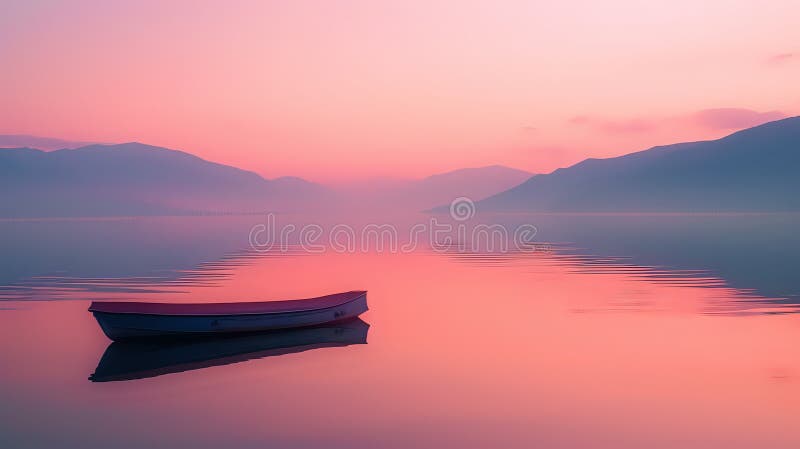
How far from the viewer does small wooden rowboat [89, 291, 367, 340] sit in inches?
1067

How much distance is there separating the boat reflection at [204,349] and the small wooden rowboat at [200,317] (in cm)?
39

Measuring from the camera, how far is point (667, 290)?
42188mm

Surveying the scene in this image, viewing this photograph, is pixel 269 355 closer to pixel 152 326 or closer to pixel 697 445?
pixel 152 326

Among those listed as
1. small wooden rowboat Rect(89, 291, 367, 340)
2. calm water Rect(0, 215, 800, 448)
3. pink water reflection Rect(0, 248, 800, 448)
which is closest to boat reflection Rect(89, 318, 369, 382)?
calm water Rect(0, 215, 800, 448)

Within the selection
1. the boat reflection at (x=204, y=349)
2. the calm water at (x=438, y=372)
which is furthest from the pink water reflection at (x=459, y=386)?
the boat reflection at (x=204, y=349)

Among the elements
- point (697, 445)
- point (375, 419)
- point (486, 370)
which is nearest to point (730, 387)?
point (697, 445)

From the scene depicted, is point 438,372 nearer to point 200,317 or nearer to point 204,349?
point 204,349

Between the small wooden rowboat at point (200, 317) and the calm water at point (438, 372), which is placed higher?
the small wooden rowboat at point (200, 317)

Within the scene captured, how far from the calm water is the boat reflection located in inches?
6.2

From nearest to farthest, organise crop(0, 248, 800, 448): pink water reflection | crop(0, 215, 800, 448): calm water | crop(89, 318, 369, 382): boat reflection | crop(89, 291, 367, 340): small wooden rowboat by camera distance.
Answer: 1. crop(0, 248, 800, 448): pink water reflection
2. crop(0, 215, 800, 448): calm water
3. crop(89, 318, 369, 382): boat reflection
4. crop(89, 291, 367, 340): small wooden rowboat

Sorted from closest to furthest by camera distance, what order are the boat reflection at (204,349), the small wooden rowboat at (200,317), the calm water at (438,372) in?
the calm water at (438,372), the boat reflection at (204,349), the small wooden rowboat at (200,317)

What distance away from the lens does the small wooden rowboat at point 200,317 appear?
2711 cm

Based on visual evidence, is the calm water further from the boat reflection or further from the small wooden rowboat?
the small wooden rowboat

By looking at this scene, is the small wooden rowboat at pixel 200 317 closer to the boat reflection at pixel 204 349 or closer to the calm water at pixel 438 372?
the boat reflection at pixel 204 349
